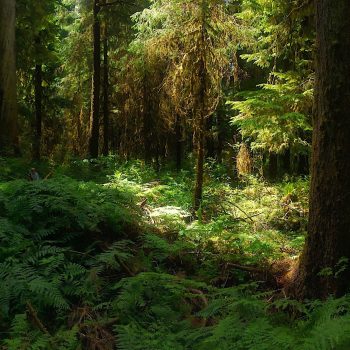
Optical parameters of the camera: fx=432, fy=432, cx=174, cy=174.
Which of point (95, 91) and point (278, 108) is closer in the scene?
point (278, 108)

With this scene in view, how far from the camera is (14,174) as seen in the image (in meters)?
9.29

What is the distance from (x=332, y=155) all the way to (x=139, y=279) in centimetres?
261

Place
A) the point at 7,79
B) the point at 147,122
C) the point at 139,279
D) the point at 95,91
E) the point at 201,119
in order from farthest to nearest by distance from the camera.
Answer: the point at 147,122 → the point at 95,91 → the point at 7,79 → the point at 201,119 → the point at 139,279

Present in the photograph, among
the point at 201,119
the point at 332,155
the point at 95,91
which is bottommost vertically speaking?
the point at 332,155

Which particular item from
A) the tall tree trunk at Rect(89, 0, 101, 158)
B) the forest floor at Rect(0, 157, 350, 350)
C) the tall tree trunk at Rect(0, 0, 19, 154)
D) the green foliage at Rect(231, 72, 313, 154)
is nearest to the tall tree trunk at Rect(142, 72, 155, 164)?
the tall tree trunk at Rect(89, 0, 101, 158)

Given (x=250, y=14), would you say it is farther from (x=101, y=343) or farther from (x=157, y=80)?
(x=101, y=343)

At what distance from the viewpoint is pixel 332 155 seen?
196 inches

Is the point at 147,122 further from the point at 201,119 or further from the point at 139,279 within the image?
the point at 139,279

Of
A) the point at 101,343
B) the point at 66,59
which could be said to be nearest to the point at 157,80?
the point at 66,59

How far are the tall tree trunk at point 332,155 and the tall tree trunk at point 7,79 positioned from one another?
8.47 metres

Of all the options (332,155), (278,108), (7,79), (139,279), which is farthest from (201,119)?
(139,279)

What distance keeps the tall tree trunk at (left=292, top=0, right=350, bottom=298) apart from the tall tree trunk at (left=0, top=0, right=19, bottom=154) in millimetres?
8467

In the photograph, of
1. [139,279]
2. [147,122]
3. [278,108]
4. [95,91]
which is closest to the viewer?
[139,279]

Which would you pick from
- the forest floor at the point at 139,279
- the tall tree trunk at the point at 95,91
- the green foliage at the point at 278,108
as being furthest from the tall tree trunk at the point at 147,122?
the forest floor at the point at 139,279
